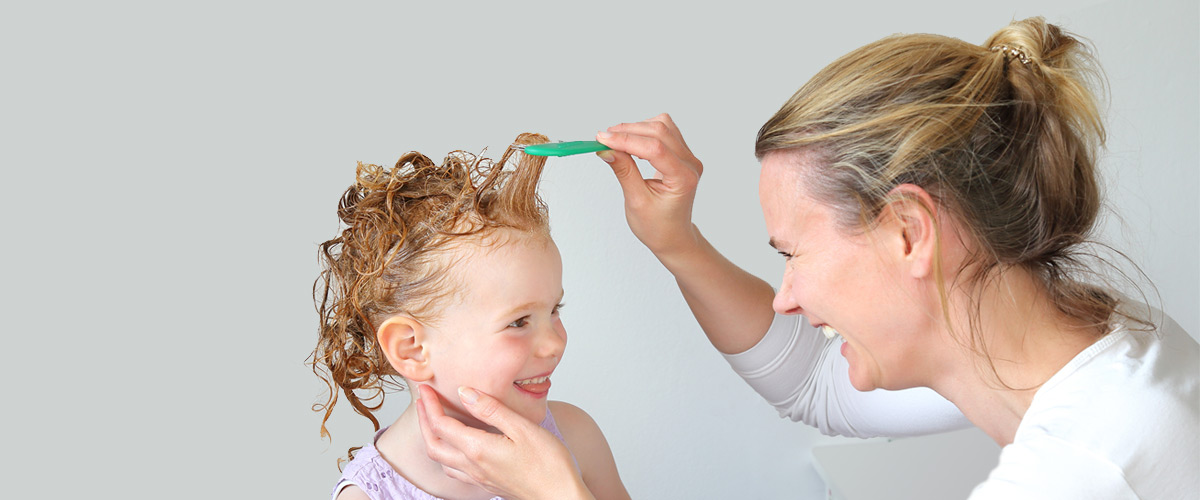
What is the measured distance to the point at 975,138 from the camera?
1030 mm

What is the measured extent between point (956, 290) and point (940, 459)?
109 centimetres

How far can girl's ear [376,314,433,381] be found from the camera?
1.23m

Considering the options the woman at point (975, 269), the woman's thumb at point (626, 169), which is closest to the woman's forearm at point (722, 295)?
the woman's thumb at point (626, 169)

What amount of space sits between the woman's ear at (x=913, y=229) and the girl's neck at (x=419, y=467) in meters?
0.68

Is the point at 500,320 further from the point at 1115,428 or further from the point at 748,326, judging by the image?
the point at 1115,428

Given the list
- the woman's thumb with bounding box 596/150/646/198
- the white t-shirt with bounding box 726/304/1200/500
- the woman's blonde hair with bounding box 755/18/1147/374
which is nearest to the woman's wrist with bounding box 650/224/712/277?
the woman's thumb with bounding box 596/150/646/198

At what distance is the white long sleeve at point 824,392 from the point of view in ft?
5.15

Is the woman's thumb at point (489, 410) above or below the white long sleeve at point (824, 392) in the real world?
above

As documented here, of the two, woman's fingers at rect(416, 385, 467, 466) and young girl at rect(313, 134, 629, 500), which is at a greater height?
young girl at rect(313, 134, 629, 500)

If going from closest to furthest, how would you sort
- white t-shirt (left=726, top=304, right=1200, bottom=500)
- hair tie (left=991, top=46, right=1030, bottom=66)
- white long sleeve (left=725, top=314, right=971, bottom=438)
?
white t-shirt (left=726, top=304, right=1200, bottom=500) < hair tie (left=991, top=46, right=1030, bottom=66) < white long sleeve (left=725, top=314, right=971, bottom=438)

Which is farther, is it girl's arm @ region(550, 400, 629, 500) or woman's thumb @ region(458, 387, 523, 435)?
girl's arm @ region(550, 400, 629, 500)

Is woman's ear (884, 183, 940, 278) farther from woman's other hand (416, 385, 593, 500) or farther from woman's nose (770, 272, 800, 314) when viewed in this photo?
woman's other hand (416, 385, 593, 500)

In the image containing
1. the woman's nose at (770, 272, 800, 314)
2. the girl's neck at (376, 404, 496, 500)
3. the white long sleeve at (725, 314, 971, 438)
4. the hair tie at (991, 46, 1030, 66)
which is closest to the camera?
the hair tie at (991, 46, 1030, 66)

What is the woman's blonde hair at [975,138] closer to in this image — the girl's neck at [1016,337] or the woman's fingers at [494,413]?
the girl's neck at [1016,337]
